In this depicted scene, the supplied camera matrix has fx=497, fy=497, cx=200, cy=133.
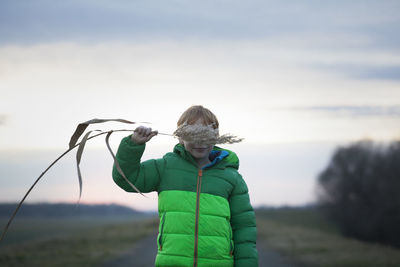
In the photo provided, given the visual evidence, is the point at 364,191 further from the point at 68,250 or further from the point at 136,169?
the point at 136,169

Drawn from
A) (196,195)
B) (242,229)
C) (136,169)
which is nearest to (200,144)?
(196,195)

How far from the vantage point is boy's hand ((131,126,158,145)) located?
342 cm

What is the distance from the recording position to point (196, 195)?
11.5 feet

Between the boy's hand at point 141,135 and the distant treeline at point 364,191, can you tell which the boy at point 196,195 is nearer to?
the boy's hand at point 141,135

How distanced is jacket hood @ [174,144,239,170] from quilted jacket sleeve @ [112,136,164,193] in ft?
0.49

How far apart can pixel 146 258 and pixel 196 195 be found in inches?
313

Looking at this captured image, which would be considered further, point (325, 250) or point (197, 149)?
point (325, 250)

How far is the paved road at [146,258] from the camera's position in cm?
1012

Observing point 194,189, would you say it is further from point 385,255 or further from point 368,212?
point 368,212

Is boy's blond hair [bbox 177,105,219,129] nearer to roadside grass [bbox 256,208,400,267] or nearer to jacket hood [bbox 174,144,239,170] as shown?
jacket hood [bbox 174,144,239,170]

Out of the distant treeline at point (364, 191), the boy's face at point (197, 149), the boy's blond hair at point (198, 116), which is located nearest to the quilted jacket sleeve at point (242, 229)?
the boy's face at point (197, 149)

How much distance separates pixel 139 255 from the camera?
11664 millimetres

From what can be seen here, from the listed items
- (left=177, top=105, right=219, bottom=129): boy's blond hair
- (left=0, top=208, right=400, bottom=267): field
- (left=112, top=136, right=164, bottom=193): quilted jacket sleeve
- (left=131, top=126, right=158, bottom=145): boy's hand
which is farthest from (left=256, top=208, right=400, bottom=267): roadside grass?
(left=131, top=126, right=158, bottom=145): boy's hand

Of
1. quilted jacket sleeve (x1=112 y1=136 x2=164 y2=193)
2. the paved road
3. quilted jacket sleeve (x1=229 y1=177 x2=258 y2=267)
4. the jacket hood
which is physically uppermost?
the jacket hood
